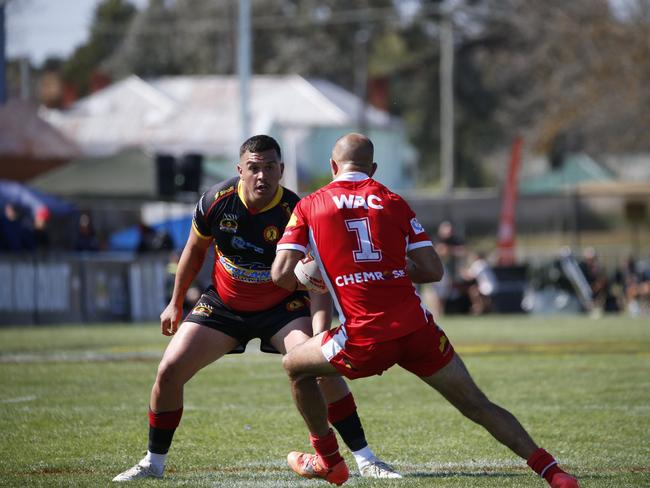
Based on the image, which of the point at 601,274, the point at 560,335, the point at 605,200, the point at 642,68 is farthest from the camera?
the point at 605,200

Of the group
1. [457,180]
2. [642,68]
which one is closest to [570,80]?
[642,68]

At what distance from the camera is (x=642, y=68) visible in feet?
128

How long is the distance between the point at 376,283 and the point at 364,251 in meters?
0.17

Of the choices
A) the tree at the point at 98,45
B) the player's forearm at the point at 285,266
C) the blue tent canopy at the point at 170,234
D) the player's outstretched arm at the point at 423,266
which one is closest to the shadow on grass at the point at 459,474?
the player's outstretched arm at the point at 423,266

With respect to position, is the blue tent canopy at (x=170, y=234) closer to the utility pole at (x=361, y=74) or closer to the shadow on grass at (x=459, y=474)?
the shadow on grass at (x=459, y=474)

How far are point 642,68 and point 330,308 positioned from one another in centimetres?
3442

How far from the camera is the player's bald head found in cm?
617

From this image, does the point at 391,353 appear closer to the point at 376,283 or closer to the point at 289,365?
the point at 376,283

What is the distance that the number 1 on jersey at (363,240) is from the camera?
5.98 meters

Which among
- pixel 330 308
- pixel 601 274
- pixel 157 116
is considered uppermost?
pixel 157 116

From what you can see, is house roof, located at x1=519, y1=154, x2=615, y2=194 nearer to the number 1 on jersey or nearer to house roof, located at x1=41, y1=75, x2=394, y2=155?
house roof, located at x1=41, y1=75, x2=394, y2=155

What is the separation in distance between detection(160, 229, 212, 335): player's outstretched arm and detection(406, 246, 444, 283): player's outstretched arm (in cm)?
159

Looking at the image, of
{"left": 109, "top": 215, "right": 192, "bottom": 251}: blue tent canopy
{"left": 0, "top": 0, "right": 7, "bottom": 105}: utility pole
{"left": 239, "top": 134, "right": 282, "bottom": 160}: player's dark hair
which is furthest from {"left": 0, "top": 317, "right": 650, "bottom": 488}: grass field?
{"left": 109, "top": 215, "right": 192, "bottom": 251}: blue tent canopy

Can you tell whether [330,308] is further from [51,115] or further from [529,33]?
[51,115]
